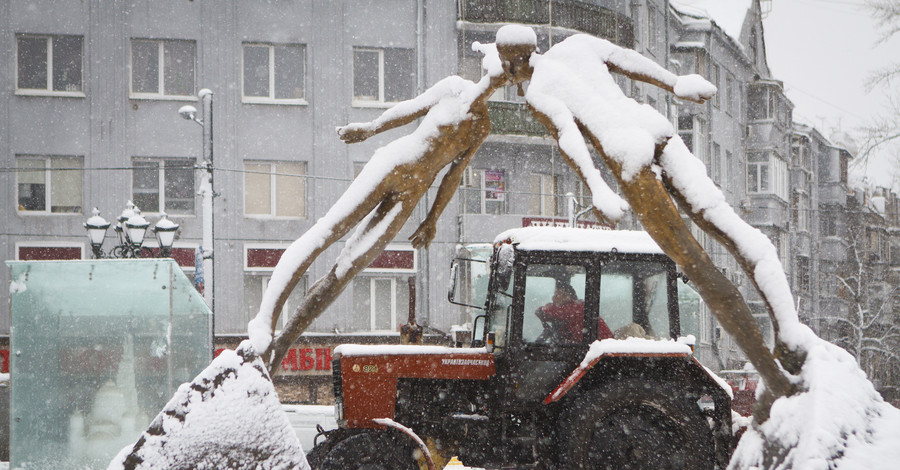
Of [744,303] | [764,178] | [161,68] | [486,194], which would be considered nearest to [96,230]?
[161,68]

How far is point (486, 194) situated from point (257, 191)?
610cm

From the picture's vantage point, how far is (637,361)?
23.3 feet

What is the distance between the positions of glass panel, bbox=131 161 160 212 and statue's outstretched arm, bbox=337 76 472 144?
58.3ft

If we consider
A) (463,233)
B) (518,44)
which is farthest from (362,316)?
(518,44)

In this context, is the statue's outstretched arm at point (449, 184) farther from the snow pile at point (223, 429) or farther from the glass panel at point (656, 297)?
the glass panel at point (656, 297)

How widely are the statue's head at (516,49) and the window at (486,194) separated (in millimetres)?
18972

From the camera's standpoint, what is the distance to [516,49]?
3537 mm

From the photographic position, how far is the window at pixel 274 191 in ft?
68.4

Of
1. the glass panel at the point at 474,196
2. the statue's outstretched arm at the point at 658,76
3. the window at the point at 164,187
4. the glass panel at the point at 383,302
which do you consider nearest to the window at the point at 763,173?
the glass panel at the point at 474,196

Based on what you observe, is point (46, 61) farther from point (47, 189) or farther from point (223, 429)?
point (223, 429)

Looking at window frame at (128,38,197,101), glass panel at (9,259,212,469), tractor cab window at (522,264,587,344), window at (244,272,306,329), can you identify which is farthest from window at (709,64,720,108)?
glass panel at (9,259,212,469)

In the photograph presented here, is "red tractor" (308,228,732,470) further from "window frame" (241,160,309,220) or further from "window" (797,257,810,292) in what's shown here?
"window" (797,257,810,292)

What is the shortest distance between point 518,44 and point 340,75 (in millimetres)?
18436

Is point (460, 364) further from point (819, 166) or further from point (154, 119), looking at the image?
point (819, 166)
